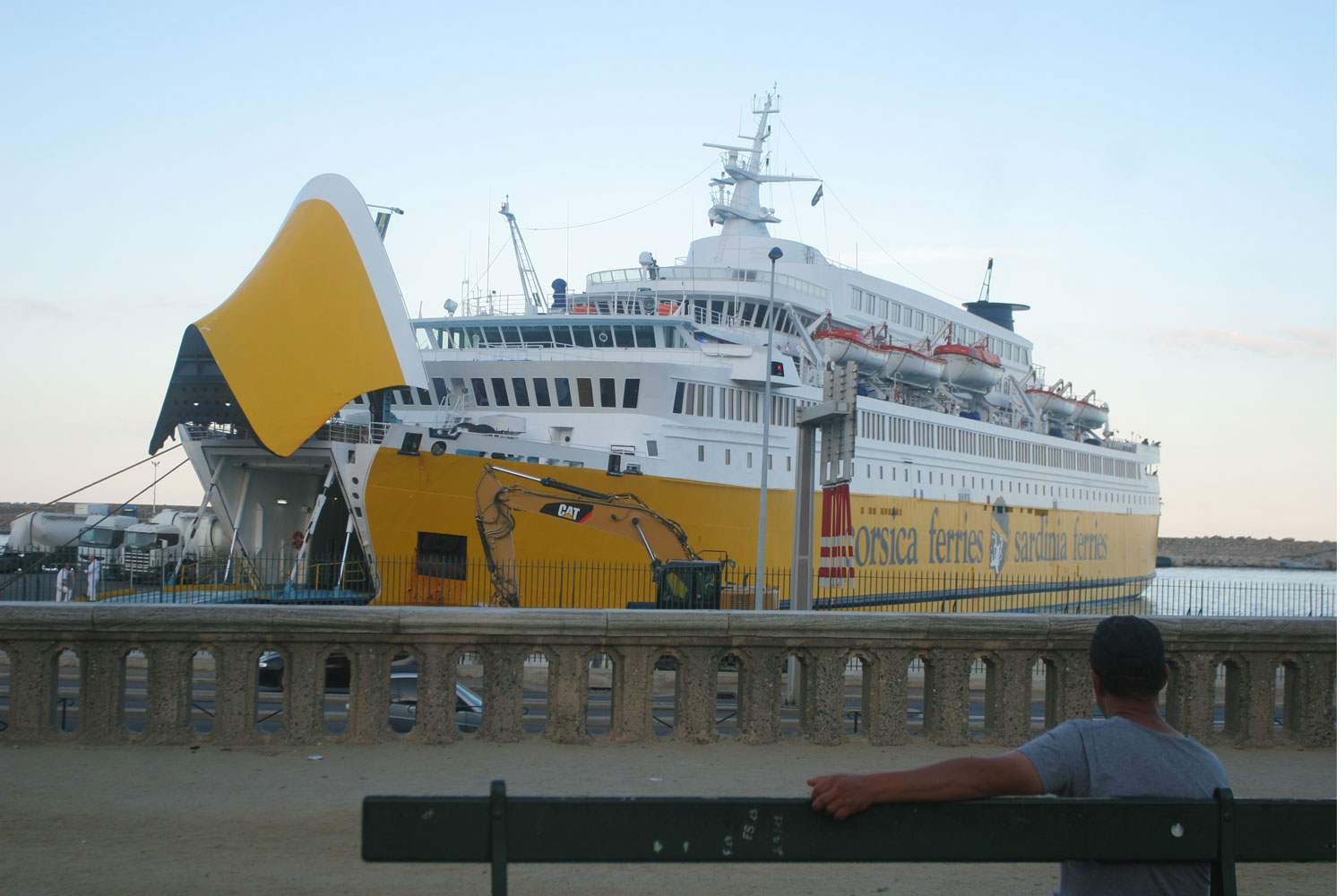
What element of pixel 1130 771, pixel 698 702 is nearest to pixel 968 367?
pixel 698 702

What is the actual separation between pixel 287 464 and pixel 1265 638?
71.3ft

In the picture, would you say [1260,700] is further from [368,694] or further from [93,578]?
[93,578]

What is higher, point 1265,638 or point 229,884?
point 1265,638

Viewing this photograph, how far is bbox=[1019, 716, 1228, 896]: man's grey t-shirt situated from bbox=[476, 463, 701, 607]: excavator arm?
21078 millimetres

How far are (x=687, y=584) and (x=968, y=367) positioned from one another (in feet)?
91.0

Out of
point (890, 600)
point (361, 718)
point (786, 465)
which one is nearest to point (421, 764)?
point (361, 718)

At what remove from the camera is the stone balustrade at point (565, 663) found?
8.05 m

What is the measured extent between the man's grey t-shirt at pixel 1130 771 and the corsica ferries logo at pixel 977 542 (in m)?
33.3

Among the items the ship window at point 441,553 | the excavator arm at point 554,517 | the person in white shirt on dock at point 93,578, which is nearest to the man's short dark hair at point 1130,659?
the excavator arm at point 554,517

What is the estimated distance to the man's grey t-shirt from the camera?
10.9 ft

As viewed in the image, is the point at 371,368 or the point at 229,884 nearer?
the point at 229,884

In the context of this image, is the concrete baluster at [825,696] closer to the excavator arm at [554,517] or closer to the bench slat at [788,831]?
the bench slat at [788,831]

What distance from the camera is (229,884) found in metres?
5.61

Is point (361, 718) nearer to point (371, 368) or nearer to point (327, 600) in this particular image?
point (371, 368)
